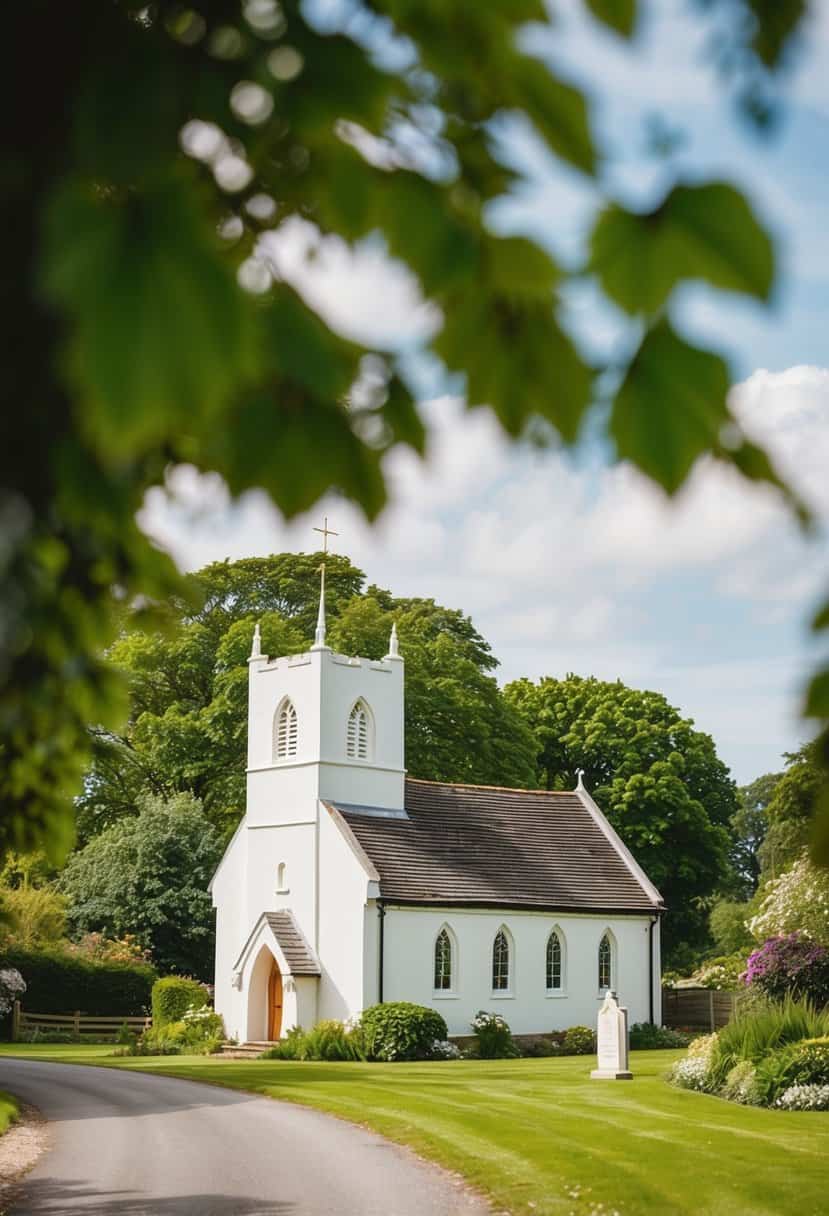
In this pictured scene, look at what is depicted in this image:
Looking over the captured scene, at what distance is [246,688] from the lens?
155 feet

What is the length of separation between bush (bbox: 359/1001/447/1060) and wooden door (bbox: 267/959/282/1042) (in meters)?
4.31

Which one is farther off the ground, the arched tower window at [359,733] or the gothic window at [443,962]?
the arched tower window at [359,733]

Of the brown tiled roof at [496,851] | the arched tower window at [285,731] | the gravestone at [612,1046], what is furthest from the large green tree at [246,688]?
the gravestone at [612,1046]

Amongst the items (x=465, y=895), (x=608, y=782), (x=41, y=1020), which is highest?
(x=608, y=782)

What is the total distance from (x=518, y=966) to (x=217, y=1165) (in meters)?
23.9

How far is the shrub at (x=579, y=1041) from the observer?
38.3 m

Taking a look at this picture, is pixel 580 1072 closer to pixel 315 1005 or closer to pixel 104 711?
pixel 315 1005

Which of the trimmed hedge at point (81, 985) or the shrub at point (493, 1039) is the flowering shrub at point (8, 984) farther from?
the shrub at point (493, 1039)

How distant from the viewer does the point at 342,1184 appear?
14734 mm

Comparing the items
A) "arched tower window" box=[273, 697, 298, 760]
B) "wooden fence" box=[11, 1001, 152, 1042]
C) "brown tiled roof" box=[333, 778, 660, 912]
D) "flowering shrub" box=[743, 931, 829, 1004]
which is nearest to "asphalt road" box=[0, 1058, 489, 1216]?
"flowering shrub" box=[743, 931, 829, 1004]

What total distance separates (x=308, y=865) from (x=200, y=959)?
993 cm

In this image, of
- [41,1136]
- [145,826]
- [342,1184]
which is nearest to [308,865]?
[145,826]

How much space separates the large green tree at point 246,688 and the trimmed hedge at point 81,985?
22.0 feet

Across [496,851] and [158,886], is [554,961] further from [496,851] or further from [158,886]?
[158,886]
